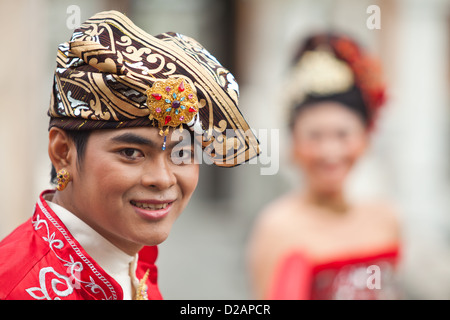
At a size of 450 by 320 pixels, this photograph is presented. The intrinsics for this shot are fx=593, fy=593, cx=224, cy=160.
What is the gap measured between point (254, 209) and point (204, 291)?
2.39 meters

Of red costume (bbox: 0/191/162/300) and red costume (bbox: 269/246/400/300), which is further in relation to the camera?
red costume (bbox: 269/246/400/300)

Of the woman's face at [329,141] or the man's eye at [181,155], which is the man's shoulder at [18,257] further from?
the woman's face at [329,141]

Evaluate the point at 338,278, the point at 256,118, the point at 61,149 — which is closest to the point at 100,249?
the point at 61,149

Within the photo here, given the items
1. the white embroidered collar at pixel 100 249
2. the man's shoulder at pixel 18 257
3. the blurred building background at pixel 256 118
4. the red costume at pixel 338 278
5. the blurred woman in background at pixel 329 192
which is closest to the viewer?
the man's shoulder at pixel 18 257

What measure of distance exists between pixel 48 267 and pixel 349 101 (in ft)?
7.77

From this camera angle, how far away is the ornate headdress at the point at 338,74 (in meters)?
3.24

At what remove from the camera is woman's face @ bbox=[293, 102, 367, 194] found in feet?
10.4

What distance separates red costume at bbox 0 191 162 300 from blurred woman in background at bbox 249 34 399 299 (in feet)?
6.31

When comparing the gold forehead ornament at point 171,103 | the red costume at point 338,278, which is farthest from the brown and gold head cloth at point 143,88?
the red costume at point 338,278

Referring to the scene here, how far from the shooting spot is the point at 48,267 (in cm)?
114

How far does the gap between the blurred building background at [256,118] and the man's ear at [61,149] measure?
2338 millimetres

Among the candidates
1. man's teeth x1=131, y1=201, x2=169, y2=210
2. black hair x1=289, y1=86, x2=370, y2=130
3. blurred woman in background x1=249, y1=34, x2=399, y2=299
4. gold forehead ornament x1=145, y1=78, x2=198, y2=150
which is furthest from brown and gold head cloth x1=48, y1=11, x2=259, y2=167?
black hair x1=289, y1=86, x2=370, y2=130

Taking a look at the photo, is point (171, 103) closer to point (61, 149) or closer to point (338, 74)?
point (61, 149)

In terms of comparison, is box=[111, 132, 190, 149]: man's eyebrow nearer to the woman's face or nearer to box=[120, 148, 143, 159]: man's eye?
box=[120, 148, 143, 159]: man's eye
